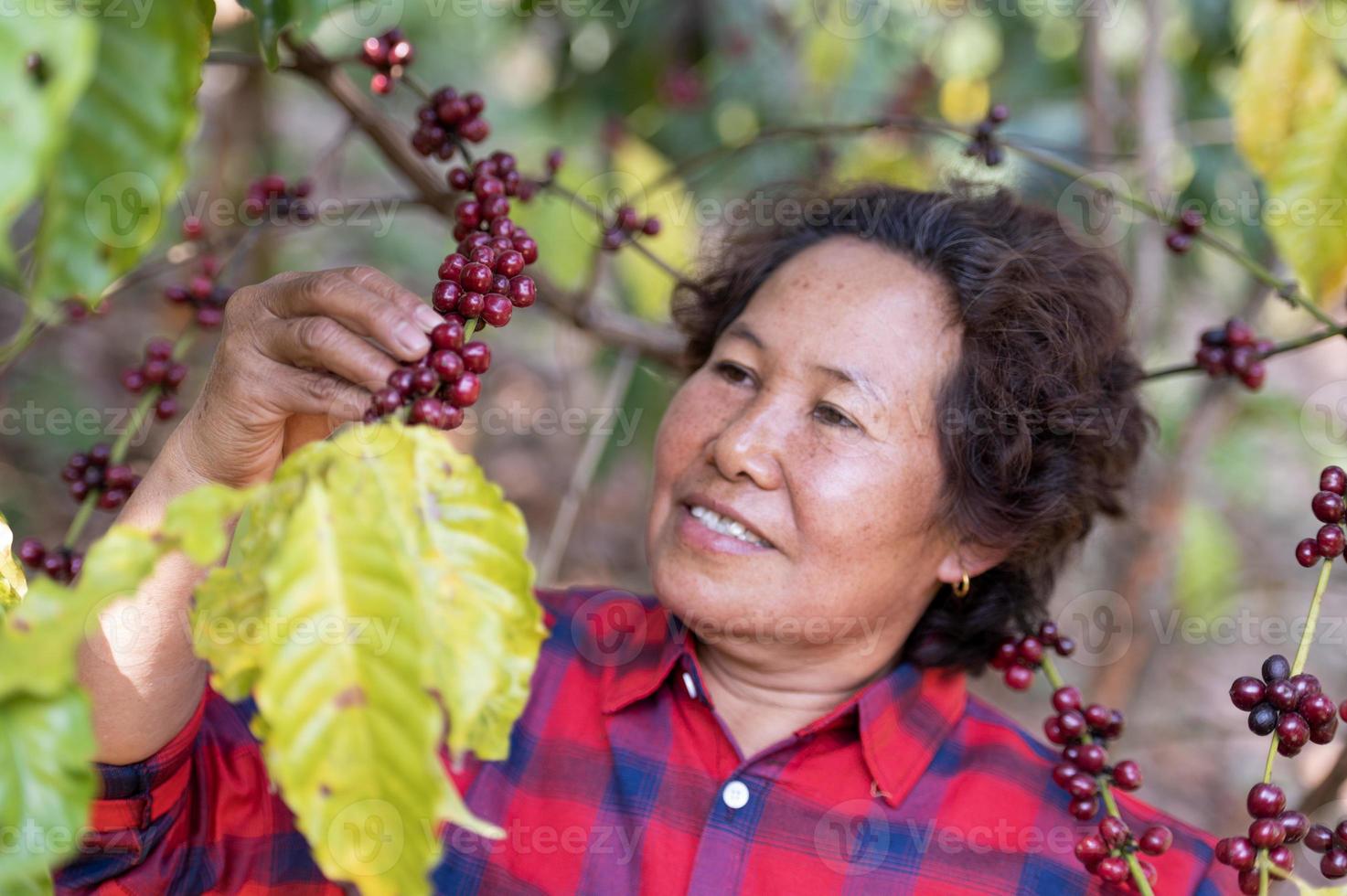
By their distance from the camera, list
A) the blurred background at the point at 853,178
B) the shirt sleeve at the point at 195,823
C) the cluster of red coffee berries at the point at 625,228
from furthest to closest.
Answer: the blurred background at the point at 853,178 → the cluster of red coffee berries at the point at 625,228 → the shirt sleeve at the point at 195,823

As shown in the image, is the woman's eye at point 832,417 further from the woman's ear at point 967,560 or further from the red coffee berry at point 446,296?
the red coffee berry at point 446,296

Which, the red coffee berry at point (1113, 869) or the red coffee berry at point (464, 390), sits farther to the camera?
the red coffee berry at point (1113, 869)

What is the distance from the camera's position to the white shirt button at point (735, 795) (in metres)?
1.26

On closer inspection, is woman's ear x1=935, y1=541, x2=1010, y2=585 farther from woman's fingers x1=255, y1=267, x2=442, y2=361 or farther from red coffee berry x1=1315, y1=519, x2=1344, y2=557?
woman's fingers x1=255, y1=267, x2=442, y2=361

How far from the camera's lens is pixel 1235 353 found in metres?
1.42

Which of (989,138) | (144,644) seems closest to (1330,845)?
(989,138)

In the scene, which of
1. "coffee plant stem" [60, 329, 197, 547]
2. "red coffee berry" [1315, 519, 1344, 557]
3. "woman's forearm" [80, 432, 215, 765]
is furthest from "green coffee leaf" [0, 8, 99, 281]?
"red coffee berry" [1315, 519, 1344, 557]

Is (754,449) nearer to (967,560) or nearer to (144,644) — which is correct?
(967,560)

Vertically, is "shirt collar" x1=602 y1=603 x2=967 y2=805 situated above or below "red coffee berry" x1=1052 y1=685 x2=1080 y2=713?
below

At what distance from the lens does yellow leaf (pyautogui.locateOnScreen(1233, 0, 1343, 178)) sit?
1366mm

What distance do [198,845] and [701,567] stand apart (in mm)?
609

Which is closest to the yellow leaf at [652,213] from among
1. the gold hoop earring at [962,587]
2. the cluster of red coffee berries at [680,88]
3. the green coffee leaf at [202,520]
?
the cluster of red coffee berries at [680,88]

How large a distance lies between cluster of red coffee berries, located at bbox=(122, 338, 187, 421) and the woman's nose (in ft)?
2.03

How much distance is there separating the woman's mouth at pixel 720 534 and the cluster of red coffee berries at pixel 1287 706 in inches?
19.0
